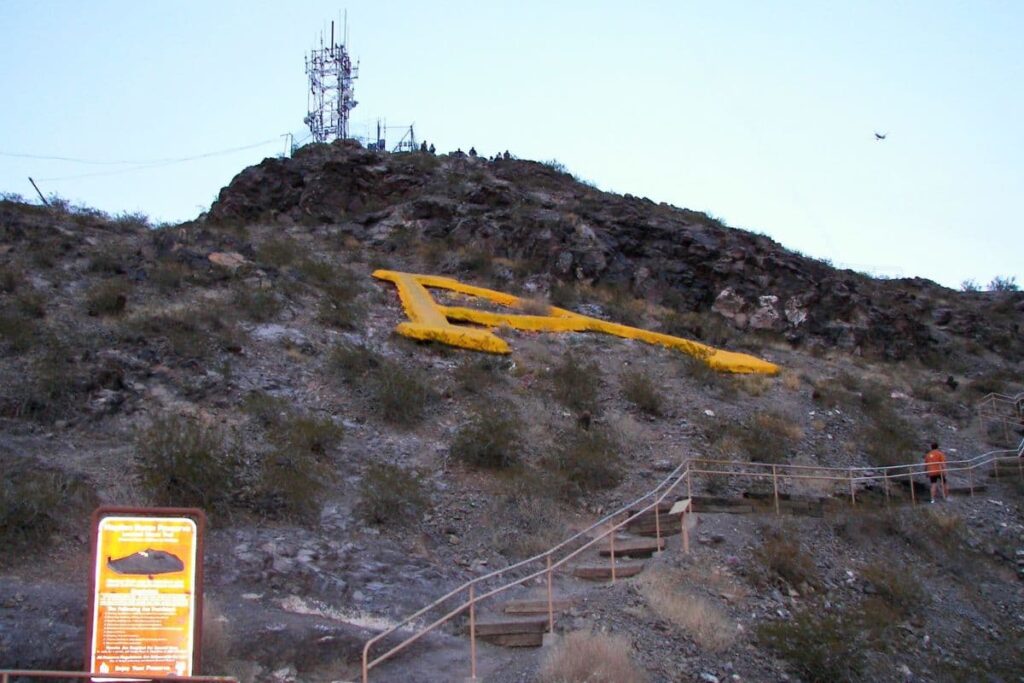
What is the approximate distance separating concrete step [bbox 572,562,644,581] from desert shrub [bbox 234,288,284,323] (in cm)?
981

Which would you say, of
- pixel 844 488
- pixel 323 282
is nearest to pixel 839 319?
pixel 844 488

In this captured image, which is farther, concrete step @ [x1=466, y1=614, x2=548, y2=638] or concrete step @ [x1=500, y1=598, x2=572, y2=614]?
concrete step @ [x1=500, y1=598, x2=572, y2=614]

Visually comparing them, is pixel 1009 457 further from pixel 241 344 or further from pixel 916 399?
pixel 241 344

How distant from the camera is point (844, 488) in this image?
17.2m

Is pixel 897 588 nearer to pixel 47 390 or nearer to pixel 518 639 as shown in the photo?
pixel 518 639

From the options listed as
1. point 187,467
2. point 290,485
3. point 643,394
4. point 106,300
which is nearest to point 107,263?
point 106,300

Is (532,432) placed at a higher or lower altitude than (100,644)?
higher

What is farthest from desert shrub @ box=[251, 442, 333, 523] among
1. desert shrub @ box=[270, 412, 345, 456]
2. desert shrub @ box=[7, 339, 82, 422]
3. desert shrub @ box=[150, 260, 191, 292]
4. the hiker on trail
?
the hiker on trail

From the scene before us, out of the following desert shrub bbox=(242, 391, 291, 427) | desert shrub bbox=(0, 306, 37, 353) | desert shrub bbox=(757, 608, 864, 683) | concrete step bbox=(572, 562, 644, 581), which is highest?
desert shrub bbox=(0, 306, 37, 353)

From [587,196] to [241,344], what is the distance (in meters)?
19.5

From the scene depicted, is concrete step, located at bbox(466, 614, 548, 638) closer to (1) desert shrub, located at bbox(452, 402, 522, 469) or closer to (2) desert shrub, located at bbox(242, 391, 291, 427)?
(1) desert shrub, located at bbox(452, 402, 522, 469)

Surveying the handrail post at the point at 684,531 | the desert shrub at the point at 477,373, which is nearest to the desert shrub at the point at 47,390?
the desert shrub at the point at 477,373

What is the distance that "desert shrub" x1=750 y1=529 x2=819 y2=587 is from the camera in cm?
1213

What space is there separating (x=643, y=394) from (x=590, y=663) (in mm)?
10536
